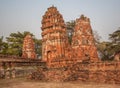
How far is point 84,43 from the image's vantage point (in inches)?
498

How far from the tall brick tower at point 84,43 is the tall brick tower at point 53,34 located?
7.72m

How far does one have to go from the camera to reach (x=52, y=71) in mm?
11391

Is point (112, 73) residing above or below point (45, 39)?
below

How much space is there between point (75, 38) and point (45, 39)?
30.8 feet

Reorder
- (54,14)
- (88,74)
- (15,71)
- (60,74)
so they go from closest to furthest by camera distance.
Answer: (88,74), (60,74), (15,71), (54,14)

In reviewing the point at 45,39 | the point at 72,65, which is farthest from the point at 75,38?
the point at 45,39

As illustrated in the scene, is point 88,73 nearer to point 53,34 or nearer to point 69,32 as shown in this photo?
point 53,34

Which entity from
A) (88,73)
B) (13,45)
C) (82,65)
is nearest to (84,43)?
(82,65)

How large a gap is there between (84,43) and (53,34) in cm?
906

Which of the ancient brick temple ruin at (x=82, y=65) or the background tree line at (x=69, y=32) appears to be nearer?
the ancient brick temple ruin at (x=82, y=65)

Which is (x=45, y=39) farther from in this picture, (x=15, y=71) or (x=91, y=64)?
(x=91, y=64)

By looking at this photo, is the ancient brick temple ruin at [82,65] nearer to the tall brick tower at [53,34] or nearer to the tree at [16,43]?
the tall brick tower at [53,34]

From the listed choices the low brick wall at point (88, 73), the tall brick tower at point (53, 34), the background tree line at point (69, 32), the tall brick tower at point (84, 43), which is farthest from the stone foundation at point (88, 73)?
the background tree line at point (69, 32)

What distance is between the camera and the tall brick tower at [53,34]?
68.0 feet
